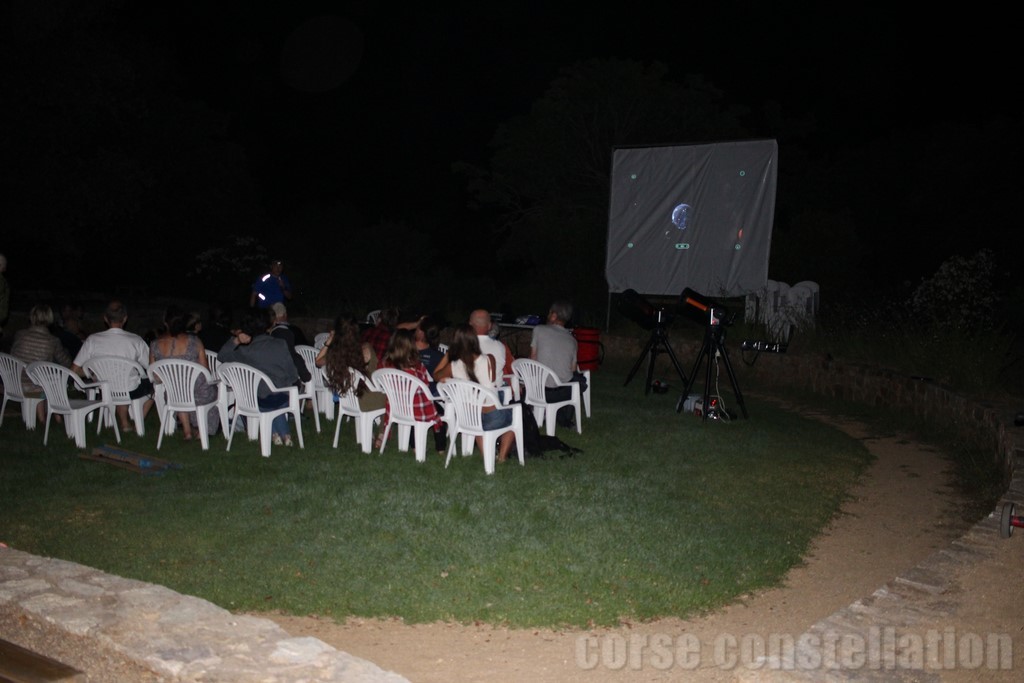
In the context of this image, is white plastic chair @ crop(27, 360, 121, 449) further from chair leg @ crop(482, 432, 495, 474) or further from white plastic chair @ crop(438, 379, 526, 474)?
chair leg @ crop(482, 432, 495, 474)

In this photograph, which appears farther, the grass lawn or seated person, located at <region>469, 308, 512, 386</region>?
seated person, located at <region>469, 308, 512, 386</region>

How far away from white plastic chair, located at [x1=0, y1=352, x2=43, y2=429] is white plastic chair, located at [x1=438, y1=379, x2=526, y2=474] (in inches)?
140

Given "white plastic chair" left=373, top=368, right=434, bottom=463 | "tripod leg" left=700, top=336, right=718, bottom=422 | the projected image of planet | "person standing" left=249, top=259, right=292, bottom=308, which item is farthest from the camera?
the projected image of planet

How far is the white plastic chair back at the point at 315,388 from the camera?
7.82 m

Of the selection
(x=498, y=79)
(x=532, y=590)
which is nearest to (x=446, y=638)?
(x=532, y=590)

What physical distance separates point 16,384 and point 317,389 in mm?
2467

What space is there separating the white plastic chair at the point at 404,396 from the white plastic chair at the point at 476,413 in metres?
0.19

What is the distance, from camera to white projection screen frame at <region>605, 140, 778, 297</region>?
42.2 ft

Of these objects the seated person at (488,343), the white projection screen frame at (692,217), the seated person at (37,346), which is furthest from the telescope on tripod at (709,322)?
the seated person at (37,346)

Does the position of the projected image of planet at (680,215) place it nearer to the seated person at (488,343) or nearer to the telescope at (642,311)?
the telescope at (642,311)

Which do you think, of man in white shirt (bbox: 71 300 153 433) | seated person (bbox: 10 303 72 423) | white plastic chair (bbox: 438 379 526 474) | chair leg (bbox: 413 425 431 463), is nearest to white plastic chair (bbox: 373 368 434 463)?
chair leg (bbox: 413 425 431 463)

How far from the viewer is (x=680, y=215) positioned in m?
13.5

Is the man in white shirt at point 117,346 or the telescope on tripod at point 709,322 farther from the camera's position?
the telescope on tripod at point 709,322

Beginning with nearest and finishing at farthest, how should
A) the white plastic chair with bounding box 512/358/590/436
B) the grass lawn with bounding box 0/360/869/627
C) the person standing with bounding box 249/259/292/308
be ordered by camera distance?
the grass lawn with bounding box 0/360/869/627 → the white plastic chair with bounding box 512/358/590/436 → the person standing with bounding box 249/259/292/308
